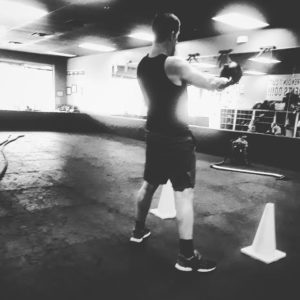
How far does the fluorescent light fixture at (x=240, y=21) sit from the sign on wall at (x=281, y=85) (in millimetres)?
4255

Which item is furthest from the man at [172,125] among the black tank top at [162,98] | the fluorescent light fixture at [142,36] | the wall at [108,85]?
the wall at [108,85]

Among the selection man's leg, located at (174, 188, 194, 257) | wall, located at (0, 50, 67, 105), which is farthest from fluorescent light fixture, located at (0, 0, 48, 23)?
wall, located at (0, 50, 67, 105)

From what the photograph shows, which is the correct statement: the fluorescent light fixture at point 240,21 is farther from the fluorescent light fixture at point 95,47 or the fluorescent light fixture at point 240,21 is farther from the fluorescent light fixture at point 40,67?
the fluorescent light fixture at point 40,67

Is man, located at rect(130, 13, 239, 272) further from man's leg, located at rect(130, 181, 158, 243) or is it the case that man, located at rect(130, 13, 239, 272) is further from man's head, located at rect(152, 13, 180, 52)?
man's leg, located at rect(130, 181, 158, 243)

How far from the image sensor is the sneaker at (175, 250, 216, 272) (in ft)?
6.52

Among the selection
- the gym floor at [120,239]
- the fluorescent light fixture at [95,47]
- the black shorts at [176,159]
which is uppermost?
the fluorescent light fixture at [95,47]

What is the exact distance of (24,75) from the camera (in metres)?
14.7

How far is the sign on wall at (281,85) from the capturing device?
1038cm

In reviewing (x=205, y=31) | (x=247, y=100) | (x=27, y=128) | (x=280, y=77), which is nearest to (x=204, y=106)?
(x=247, y=100)

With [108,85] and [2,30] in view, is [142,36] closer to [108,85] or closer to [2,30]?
[108,85]

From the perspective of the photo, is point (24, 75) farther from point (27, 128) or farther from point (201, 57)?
point (201, 57)

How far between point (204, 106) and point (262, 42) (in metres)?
6.42

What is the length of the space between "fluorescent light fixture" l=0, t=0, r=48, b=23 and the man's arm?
5930mm

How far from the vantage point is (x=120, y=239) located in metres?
2.48
